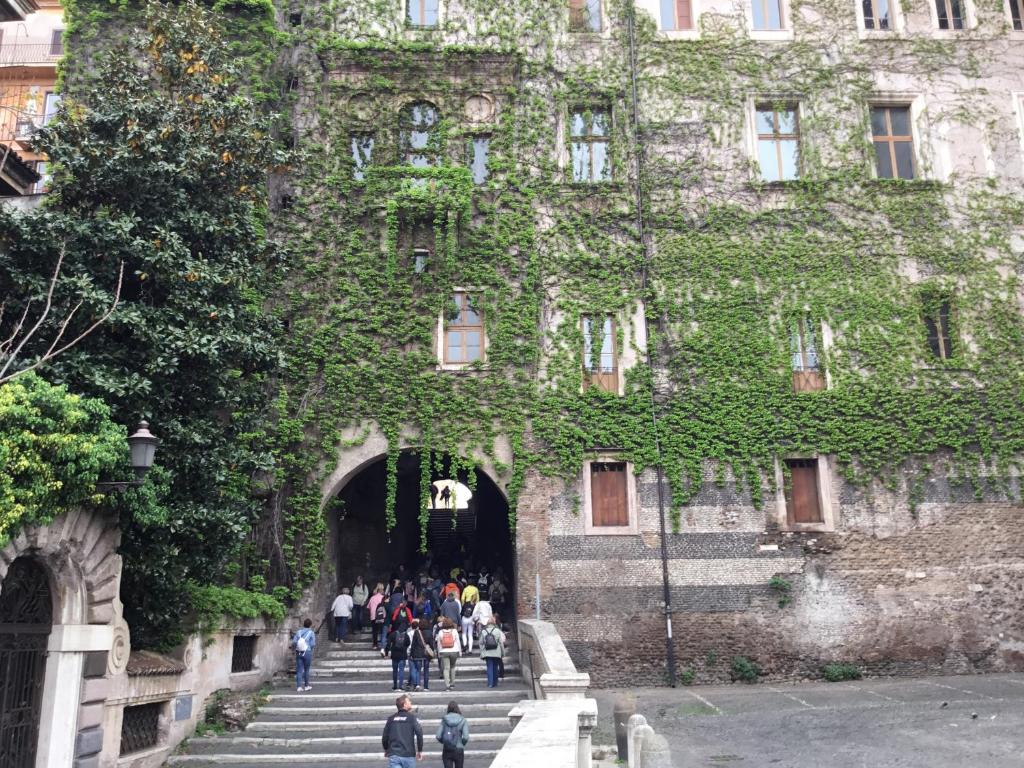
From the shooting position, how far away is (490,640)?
48.8 ft

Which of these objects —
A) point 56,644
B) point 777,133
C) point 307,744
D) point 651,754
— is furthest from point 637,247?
point 56,644

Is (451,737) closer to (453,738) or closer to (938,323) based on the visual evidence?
(453,738)

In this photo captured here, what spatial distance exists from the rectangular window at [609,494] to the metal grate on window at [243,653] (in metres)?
7.34

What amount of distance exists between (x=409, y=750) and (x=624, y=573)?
8.86 m

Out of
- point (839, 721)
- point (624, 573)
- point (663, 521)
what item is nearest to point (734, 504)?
point (663, 521)

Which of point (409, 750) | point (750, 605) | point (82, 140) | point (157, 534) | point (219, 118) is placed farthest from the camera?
point (750, 605)

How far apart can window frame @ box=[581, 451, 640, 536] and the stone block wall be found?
129 mm

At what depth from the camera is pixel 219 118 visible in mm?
13852

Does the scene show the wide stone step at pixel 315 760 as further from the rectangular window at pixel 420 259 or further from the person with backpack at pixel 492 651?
the rectangular window at pixel 420 259

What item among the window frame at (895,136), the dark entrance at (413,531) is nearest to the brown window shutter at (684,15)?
the window frame at (895,136)

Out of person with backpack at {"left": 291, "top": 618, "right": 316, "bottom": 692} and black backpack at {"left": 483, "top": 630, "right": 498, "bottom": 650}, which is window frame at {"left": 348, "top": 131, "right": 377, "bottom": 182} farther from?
black backpack at {"left": 483, "top": 630, "right": 498, "bottom": 650}

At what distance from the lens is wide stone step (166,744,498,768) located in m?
12.0

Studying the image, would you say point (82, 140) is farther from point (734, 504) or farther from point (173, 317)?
point (734, 504)

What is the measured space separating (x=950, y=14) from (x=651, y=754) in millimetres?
20125
